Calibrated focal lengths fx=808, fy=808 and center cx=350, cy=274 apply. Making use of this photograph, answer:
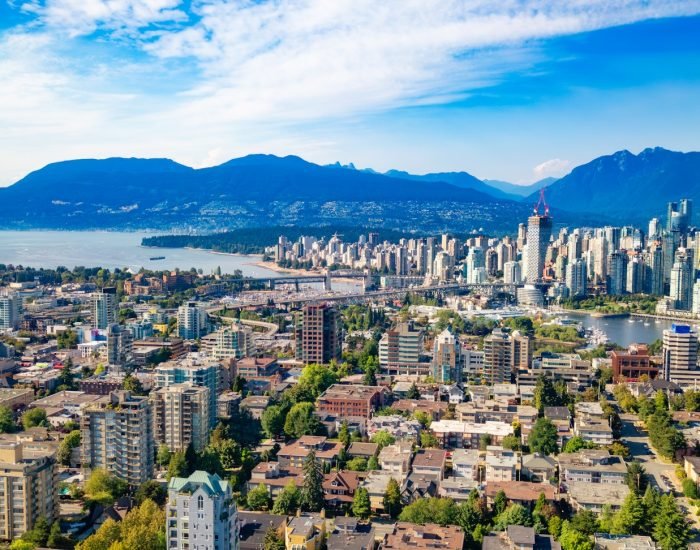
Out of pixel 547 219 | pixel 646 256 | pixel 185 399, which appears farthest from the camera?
pixel 547 219

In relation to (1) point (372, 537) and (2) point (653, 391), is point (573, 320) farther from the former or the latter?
(1) point (372, 537)

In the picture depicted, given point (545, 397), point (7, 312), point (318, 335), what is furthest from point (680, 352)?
point (7, 312)

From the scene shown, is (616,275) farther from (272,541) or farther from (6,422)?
(272,541)

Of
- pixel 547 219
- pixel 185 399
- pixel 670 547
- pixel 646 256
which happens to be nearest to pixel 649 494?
pixel 670 547

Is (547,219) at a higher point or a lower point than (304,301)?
higher

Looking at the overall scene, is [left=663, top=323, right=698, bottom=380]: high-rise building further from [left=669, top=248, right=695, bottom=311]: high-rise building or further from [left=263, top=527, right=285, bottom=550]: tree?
[left=669, top=248, right=695, bottom=311]: high-rise building

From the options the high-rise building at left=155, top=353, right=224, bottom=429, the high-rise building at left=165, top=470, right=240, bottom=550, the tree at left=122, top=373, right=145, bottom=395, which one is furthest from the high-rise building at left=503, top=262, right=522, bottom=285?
the high-rise building at left=165, top=470, right=240, bottom=550

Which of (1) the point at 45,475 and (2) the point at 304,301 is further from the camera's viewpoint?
(2) the point at 304,301
